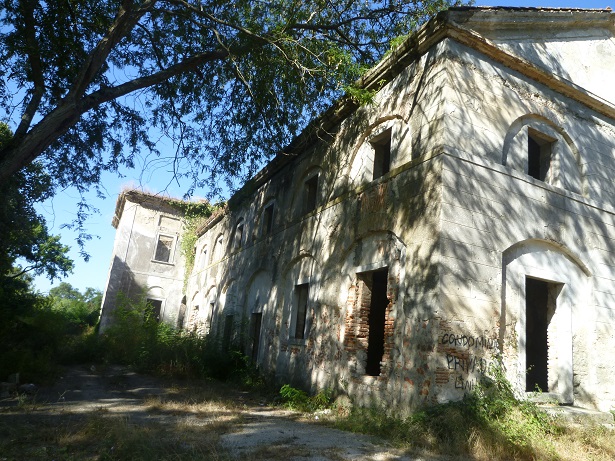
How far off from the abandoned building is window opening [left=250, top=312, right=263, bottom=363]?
5.47 ft

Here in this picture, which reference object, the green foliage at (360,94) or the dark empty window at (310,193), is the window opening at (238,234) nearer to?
the dark empty window at (310,193)

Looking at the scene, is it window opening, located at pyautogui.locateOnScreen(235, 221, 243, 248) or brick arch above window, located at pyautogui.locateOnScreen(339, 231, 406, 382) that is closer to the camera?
brick arch above window, located at pyautogui.locateOnScreen(339, 231, 406, 382)

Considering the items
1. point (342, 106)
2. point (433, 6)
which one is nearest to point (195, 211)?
point (342, 106)

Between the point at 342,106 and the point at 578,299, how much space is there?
6.40 metres

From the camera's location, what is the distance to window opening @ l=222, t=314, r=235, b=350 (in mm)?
15248

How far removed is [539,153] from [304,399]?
7.07m

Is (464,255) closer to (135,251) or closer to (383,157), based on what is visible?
(383,157)

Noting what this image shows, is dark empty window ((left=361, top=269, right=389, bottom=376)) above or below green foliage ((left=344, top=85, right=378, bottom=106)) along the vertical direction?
below

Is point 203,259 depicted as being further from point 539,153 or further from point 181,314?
point 539,153

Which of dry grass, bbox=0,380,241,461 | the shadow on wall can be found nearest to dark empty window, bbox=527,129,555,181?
dry grass, bbox=0,380,241,461

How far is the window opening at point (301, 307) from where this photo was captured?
11.6 metres

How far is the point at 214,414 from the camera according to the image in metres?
7.99

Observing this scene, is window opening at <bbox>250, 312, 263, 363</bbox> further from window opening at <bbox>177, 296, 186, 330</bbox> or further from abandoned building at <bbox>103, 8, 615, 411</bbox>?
window opening at <bbox>177, 296, 186, 330</bbox>

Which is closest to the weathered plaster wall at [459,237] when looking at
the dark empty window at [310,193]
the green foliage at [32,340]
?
the dark empty window at [310,193]
